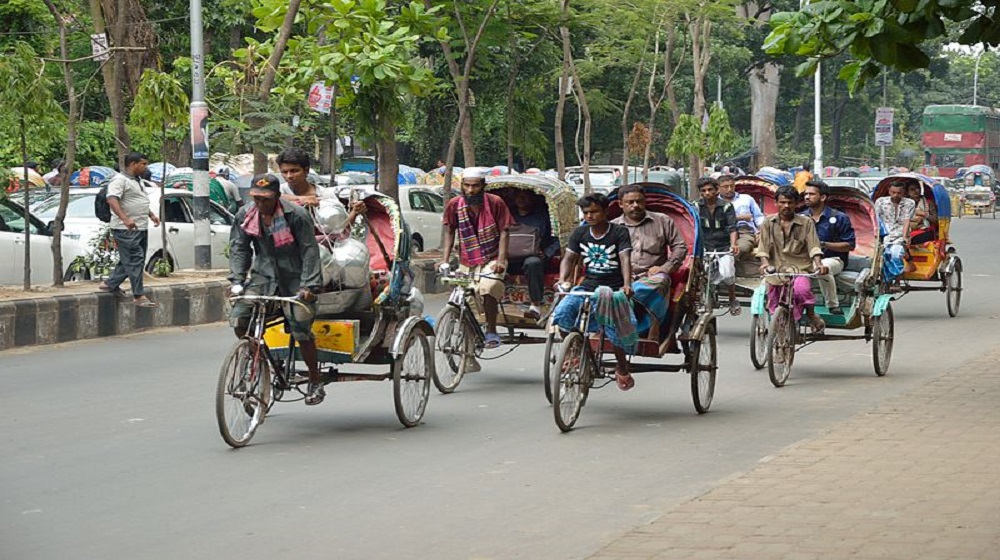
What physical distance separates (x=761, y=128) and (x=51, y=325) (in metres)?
46.5

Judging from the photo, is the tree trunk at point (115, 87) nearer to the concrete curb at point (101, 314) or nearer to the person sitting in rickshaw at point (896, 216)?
the concrete curb at point (101, 314)

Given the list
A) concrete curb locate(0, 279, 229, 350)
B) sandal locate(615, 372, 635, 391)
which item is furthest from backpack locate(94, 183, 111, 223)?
sandal locate(615, 372, 635, 391)

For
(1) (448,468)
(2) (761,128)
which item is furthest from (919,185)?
(2) (761,128)

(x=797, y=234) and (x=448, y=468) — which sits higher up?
(x=797, y=234)

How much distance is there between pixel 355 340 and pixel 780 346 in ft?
13.3

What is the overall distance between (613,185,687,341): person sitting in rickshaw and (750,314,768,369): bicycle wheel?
227 centimetres

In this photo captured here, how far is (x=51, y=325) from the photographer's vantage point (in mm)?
15047

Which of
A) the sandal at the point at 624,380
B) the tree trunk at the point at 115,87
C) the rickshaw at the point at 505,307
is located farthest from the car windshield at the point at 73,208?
the sandal at the point at 624,380

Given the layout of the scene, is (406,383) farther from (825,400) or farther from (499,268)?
(825,400)

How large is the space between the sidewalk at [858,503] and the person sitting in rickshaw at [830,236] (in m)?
2.75

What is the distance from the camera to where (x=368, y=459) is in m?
8.94

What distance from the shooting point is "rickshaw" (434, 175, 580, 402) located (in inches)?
469

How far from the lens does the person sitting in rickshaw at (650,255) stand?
10.5m

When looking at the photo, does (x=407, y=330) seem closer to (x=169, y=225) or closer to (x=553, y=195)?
(x=553, y=195)
